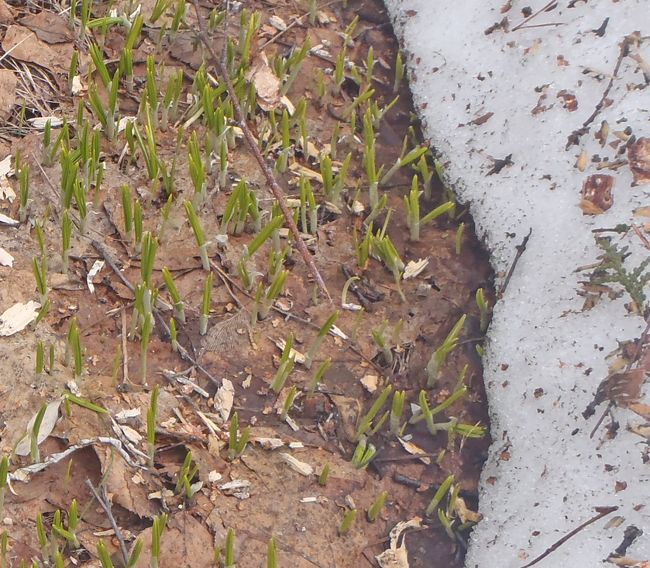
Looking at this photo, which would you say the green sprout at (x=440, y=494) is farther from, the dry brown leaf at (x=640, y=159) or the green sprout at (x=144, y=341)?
the dry brown leaf at (x=640, y=159)

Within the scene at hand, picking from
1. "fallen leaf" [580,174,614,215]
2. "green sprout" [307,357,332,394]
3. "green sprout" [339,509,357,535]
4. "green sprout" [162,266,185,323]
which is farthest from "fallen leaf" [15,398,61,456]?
"fallen leaf" [580,174,614,215]

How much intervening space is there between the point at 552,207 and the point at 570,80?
1.66ft

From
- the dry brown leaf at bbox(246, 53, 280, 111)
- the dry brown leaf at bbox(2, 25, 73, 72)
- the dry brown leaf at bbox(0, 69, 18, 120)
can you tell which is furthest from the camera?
the dry brown leaf at bbox(246, 53, 280, 111)

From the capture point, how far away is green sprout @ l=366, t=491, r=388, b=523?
227cm

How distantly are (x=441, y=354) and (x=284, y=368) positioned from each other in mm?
472

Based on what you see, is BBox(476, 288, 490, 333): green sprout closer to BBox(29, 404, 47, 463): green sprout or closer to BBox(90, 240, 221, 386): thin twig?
BBox(90, 240, 221, 386): thin twig

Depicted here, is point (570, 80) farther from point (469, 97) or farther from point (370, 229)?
point (370, 229)

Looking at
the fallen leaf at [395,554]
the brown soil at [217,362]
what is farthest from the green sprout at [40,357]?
the fallen leaf at [395,554]

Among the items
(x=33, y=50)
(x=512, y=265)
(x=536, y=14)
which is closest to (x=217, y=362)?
(x=512, y=265)

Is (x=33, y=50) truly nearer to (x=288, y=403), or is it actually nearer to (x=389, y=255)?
(x=389, y=255)

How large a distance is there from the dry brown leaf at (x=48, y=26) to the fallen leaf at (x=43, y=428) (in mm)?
1479

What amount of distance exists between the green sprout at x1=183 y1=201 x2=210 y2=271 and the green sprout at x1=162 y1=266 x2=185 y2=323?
138 mm

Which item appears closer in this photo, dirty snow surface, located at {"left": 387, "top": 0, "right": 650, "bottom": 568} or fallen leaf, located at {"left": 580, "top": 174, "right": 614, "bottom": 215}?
dirty snow surface, located at {"left": 387, "top": 0, "right": 650, "bottom": 568}

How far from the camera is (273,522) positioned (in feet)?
7.43
